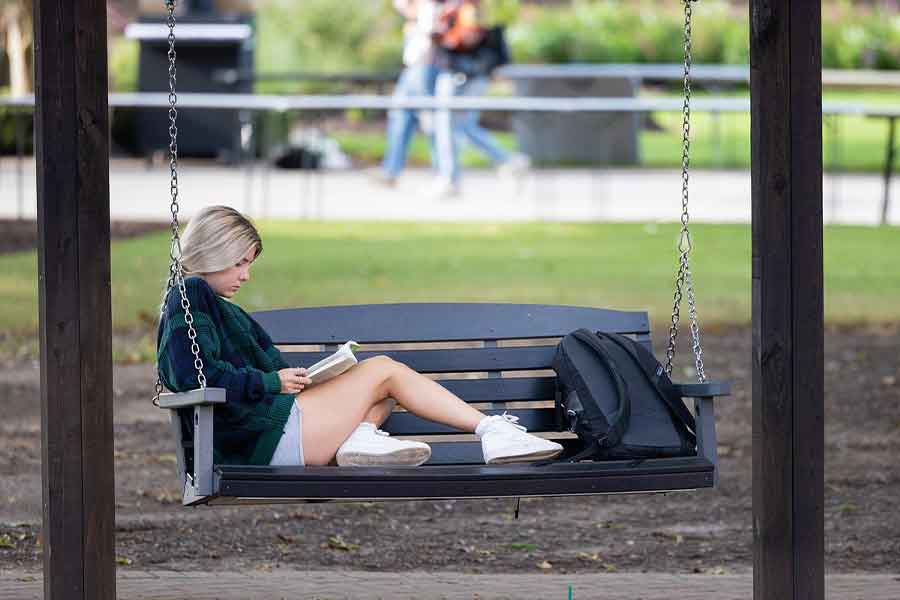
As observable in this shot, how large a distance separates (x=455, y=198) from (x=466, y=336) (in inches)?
445

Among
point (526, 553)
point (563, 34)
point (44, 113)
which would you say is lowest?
point (526, 553)

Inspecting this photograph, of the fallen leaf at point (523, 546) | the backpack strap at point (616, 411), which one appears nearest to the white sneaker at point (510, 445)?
the backpack strap at point (616, 411)

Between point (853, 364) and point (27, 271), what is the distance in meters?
5.82

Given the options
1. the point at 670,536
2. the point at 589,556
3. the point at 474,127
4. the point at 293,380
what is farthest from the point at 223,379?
the point at 474,127

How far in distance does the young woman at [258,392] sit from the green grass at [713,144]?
46.5 ft

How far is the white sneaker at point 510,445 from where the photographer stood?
476 centimetres

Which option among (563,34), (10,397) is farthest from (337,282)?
(563,34)

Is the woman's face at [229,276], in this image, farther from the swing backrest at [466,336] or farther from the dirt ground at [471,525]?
the dirt ground at [471,525]

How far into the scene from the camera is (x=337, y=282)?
11.7m

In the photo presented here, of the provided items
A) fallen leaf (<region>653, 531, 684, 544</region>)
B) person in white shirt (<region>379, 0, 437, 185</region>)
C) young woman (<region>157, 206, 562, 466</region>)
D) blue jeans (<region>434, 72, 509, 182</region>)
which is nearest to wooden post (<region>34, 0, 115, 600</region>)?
young woman (<region>157, 206, 562, 466</region>)

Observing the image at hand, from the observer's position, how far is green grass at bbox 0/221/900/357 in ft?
36.3

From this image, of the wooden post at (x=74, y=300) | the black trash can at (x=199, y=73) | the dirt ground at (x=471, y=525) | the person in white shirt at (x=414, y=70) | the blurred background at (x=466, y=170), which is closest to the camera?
the wooden post at (x=74, y=300)

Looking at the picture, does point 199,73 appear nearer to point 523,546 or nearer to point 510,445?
point 523,546

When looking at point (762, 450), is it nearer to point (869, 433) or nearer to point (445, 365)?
point (445, 365)
